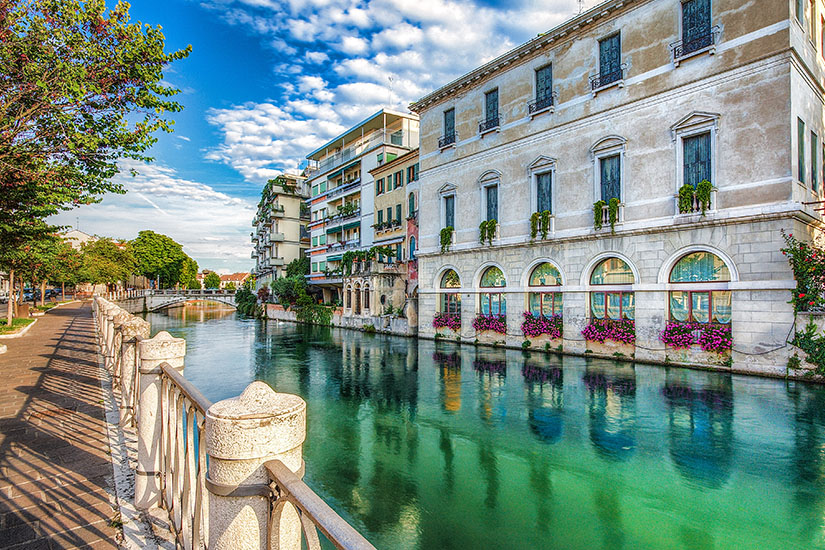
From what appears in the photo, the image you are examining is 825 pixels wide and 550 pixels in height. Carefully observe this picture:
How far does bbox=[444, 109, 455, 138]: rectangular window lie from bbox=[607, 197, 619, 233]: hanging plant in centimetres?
1011

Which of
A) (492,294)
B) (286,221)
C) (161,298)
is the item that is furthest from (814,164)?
(161,298)

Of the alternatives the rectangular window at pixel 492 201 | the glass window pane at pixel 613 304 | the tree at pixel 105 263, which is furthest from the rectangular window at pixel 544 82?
the tree at pixel 105 263

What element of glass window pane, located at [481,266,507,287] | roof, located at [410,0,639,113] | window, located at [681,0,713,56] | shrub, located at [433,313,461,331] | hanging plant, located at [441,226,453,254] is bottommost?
shrub, located at [433,313,461,331]

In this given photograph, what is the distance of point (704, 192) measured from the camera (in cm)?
1429

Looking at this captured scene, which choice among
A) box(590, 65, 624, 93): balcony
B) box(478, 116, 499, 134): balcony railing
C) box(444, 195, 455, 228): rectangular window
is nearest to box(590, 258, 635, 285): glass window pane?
box(590, 65, 624, 93): balcony

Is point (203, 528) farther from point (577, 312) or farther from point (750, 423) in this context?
point (577, 312)

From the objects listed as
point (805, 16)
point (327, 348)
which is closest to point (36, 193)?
point (327, 348)

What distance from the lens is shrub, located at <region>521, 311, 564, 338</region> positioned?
18.9 meters

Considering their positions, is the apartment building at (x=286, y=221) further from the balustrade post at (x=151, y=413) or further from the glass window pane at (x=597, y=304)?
the balustrade post at (x=151, y=413)

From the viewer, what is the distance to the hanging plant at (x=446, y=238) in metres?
23.7

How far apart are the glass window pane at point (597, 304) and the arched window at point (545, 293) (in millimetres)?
1462

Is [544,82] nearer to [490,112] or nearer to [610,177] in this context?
[490,112]

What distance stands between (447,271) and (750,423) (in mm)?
16409

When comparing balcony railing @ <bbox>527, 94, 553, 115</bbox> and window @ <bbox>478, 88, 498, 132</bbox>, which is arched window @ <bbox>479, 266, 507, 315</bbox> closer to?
window @ <bbox>478, 88, 498, 132</bbox>
